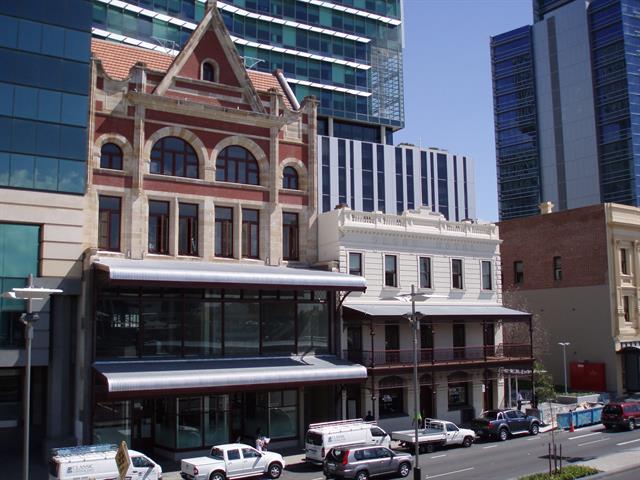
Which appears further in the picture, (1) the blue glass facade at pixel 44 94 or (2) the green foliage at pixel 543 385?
(2) the green foliage at pixel 543 385

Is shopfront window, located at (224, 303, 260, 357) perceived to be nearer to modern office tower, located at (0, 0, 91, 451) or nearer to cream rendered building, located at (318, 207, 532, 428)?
cream rendered building, located at (318, 207, 532, 428)

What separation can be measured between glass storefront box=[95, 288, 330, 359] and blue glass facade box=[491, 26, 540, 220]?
10952cm

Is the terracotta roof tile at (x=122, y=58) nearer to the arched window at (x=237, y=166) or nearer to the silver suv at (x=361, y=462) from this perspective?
the arched window at (x=237, y=166)

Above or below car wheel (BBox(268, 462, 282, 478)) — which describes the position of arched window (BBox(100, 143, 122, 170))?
above

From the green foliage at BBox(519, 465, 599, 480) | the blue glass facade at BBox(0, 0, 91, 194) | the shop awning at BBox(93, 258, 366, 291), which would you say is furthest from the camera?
the blue glass facade at BBox(0, 0, 91, 194)

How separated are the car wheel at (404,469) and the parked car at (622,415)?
1585 cm

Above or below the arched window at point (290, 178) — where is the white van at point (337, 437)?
below

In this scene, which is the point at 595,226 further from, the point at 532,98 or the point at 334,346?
the point at 532,98

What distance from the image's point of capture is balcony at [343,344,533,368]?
37781 mm

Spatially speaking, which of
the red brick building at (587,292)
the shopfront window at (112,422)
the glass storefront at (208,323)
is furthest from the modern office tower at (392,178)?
the shopfront window at (112,422)

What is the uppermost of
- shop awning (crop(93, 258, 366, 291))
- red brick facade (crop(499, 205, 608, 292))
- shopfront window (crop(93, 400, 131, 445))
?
red brick facade (crop(499, 205, 608, 292))

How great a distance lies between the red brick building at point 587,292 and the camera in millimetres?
53031

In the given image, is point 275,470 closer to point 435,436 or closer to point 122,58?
point 435,436

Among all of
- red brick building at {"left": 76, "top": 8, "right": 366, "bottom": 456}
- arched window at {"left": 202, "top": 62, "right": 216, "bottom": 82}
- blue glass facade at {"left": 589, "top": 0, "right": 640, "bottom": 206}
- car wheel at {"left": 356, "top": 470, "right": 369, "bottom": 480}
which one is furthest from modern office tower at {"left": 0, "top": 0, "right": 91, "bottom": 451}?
blue glass facade at {"left": 589, "top": 0, "right": 640, "bottom": 206}
